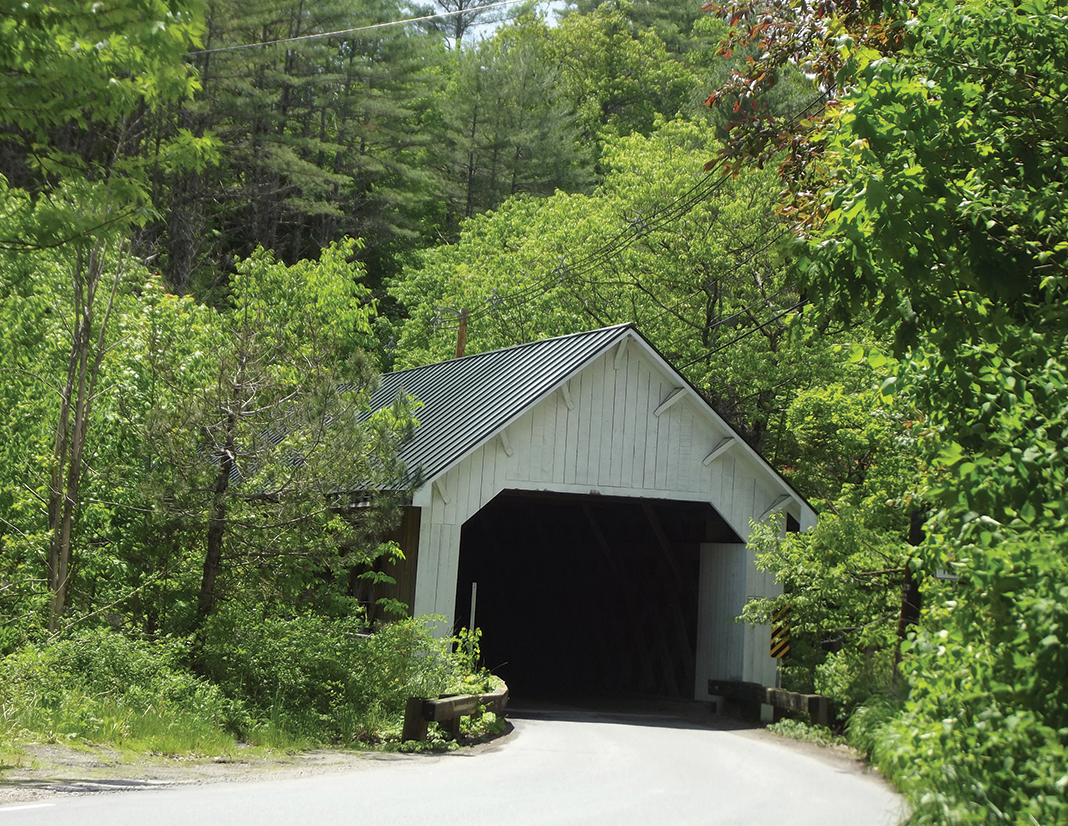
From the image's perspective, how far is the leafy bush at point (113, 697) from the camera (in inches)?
397

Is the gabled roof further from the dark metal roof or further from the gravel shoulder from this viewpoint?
the gravel shoulder

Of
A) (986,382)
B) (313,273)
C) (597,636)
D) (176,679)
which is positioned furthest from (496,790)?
(313,273)

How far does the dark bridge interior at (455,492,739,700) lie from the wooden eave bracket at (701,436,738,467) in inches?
44.0

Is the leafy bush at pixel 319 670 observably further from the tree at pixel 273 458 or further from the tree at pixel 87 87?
the tree at pixel 87 87

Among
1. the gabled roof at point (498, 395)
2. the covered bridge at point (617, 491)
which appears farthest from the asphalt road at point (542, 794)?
the gabled roof at point (498, 395)

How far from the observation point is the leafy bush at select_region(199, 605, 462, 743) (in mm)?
12172

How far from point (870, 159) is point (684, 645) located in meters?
15.1

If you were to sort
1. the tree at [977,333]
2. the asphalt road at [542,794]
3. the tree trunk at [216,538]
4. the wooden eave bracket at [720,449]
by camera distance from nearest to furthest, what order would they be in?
the tree at [977,333], the asphalt road at [542,794], the tree trunk at [216,538], the wooden eave bracket at [720,449]

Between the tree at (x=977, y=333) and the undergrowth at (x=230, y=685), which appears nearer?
the tree at (x=977, y=333)

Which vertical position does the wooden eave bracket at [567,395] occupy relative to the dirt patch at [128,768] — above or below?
above

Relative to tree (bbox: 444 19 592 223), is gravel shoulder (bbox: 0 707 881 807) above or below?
below

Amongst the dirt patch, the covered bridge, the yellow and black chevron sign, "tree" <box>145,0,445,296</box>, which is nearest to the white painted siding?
the covered bridge

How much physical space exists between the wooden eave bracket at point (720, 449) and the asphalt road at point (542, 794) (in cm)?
558

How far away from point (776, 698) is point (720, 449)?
3825 millimetres
